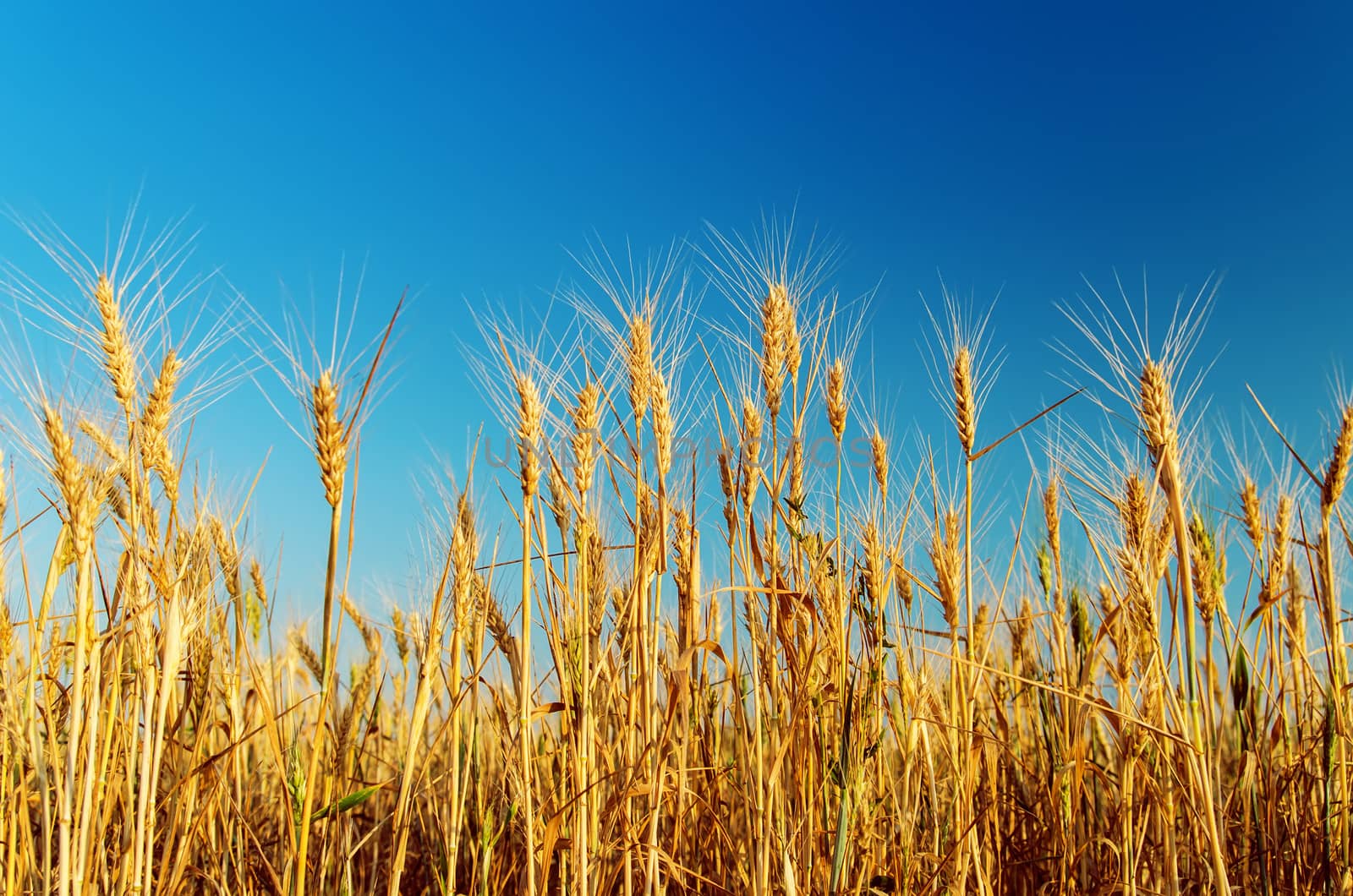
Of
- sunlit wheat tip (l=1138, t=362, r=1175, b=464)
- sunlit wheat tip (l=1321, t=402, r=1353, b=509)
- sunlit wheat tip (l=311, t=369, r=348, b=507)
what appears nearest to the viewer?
sunlit wheat tip (l=311, t=369, r=348, b=507)

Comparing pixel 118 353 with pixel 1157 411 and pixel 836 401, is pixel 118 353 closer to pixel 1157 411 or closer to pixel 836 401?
pixel 836 401

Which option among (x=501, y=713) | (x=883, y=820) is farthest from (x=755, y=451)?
(x=883, y=820)

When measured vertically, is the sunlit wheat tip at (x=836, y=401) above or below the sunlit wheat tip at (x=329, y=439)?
above

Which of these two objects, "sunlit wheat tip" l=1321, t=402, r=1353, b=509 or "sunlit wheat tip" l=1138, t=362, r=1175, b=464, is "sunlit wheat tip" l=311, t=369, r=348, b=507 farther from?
"sunlit wheat tip" l=1321, t=402, r=1353, b=509

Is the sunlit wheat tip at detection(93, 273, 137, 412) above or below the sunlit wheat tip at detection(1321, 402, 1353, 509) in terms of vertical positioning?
above

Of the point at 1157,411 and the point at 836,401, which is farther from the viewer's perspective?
the point at 836,401

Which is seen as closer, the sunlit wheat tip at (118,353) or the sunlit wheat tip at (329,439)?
the sunlit wheat tip at (329,439)

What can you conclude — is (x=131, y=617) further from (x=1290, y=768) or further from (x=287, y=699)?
(x=1290, y=768)

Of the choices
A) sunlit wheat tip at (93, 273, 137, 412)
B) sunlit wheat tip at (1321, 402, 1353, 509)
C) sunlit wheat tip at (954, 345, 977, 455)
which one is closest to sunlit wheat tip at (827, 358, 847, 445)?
sunlit wheat tip at (954, 345, 977, 455)

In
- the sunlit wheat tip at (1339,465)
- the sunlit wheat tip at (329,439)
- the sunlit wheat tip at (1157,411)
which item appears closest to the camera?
the sunlit wheat tip at (329,439)

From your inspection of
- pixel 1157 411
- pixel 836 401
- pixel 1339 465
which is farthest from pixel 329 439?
pixel 1339 465

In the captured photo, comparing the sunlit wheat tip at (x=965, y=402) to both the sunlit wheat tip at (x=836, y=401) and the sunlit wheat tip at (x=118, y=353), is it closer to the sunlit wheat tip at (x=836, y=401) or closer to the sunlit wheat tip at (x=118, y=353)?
the sunlit wheat tip at (x=836, y=401)

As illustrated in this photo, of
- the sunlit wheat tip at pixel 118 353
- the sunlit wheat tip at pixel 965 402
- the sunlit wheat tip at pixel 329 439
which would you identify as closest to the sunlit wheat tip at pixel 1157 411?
the sunlit wheat tip at pixel 965 402

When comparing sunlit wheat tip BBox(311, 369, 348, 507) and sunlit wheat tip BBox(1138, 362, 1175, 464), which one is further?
sunlit wheat tip BBox(1138, 362, 1175, 464)
